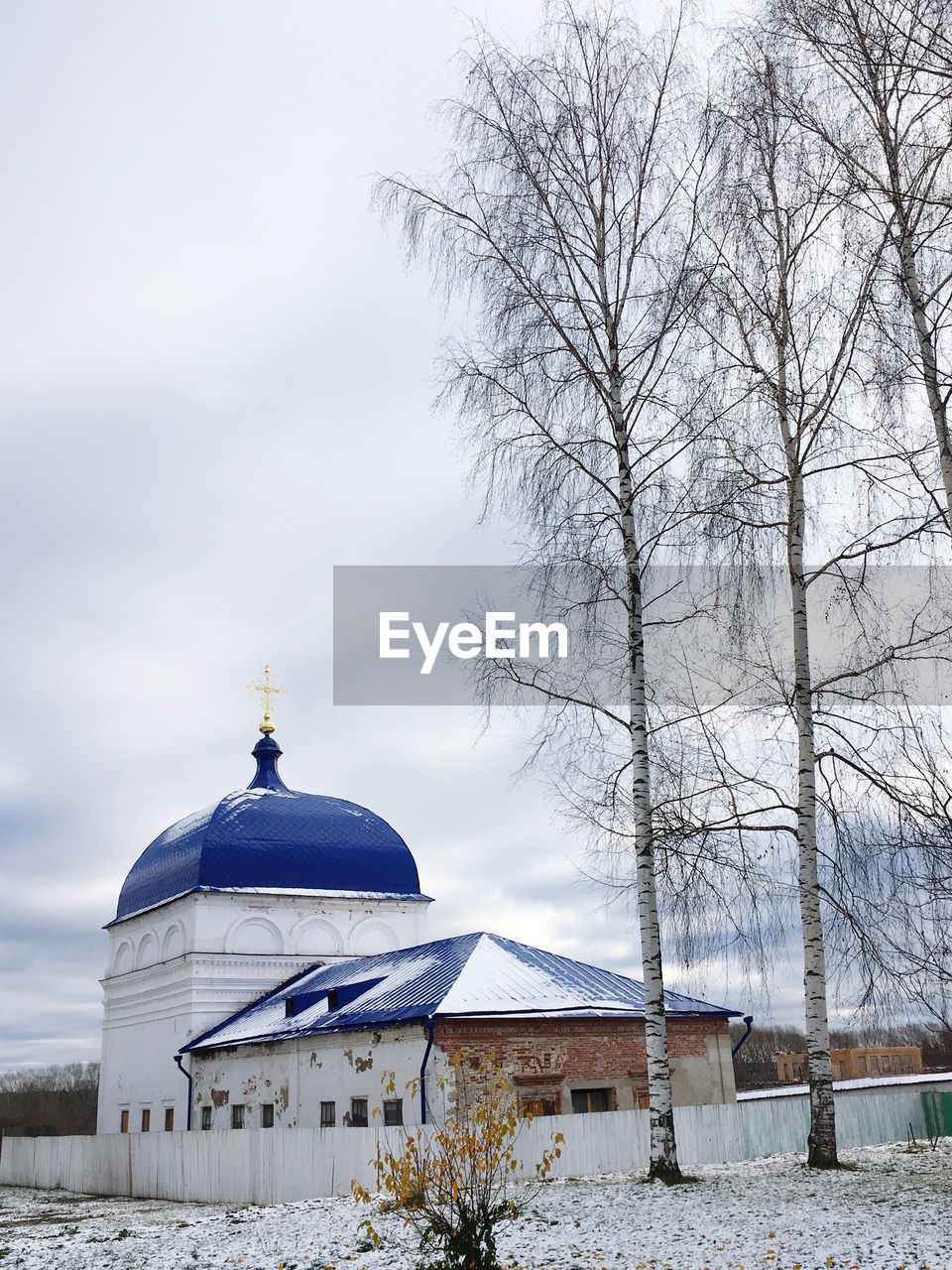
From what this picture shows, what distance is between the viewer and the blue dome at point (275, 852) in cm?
2967

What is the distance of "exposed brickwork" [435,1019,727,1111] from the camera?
59.7ft

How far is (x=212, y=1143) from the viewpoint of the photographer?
1761 centimetres

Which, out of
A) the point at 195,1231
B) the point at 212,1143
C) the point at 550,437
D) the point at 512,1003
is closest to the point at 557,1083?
the point at 512,1003

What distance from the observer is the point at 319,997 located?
78.5 feet

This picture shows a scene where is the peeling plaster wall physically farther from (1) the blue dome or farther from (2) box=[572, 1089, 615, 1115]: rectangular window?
(1) the blue dome

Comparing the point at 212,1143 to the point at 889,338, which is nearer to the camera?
the point at 889,338

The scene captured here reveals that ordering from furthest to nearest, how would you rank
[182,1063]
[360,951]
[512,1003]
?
[360,951] → [182,1063] → [512,1003]

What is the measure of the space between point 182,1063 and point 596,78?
22262mm

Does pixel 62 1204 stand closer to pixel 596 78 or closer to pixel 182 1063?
pixel 182 1063

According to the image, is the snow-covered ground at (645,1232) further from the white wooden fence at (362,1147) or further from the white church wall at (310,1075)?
the white church wall at (310,1075)

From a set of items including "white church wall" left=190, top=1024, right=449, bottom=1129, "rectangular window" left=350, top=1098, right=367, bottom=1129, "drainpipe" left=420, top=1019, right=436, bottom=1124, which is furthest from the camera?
"rectangular window" left=350, top=1098, right=367, bottom=1129

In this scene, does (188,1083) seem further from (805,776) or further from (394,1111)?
(805,776)

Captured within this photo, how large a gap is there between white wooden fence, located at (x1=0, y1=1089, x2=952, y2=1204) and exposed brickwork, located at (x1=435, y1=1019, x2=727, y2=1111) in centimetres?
203

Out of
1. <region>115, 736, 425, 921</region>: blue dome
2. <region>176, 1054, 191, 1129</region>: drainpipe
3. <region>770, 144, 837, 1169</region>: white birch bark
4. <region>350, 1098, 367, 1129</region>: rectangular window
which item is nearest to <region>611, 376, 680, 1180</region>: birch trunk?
A: <region>770, 144, 837, 1169</region>: white birch bark
